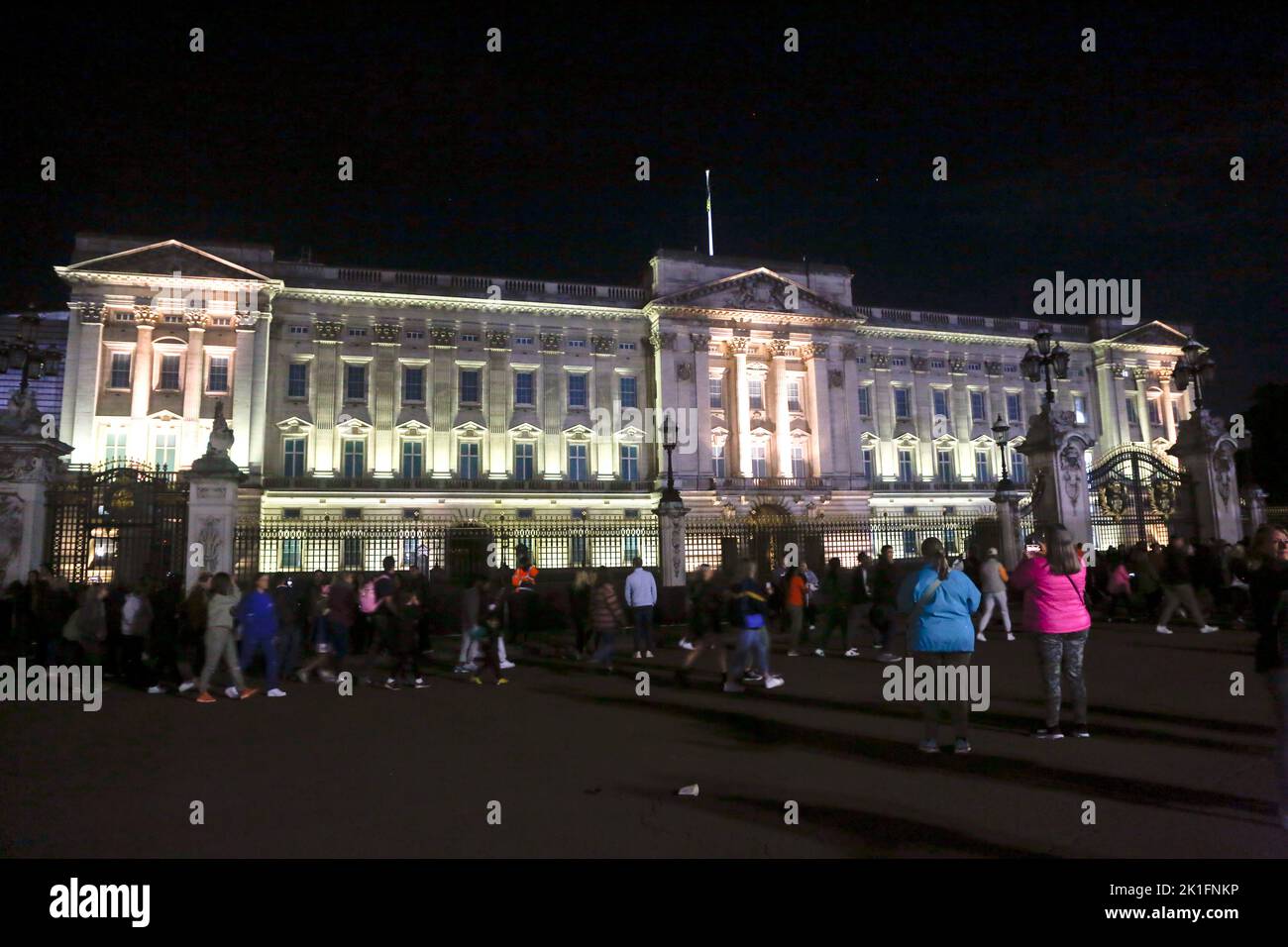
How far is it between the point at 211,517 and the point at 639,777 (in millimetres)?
12415

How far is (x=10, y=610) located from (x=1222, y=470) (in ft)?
77.7

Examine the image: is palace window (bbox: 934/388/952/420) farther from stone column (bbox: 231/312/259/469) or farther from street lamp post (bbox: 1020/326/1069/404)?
stone column (bbox: 231/312/259/469)

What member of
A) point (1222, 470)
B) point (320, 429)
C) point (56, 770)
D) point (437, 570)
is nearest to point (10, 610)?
point (56, 770)

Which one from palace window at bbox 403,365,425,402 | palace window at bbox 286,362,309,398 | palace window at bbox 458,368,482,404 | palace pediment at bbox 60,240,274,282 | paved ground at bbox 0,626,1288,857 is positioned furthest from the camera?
palace window at bbox 458,368,482,404

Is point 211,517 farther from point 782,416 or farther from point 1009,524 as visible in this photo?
point 782,416

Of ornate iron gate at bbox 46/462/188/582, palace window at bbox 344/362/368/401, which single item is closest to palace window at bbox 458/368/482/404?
palace window at bbox 344/362/368/401

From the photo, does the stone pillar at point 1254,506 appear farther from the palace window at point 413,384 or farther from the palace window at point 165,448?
the palace window at point 165,448

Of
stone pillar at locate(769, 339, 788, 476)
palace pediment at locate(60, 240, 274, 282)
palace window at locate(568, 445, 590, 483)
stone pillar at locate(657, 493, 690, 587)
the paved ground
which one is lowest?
the paved ground

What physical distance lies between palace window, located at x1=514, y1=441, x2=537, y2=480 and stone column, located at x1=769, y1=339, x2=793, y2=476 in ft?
43.7

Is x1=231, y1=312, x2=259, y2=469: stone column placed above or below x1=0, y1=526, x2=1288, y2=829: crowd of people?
above

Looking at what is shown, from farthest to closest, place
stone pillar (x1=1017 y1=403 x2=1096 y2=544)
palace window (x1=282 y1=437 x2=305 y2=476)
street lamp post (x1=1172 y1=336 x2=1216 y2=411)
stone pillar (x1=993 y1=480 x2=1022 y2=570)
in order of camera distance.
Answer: palace window (x1=282 y1=437 x2=305 y2=476)
stone pillar (x1=993 y1=480 x2=1022 y2=570)
street lamp post (x1=1172 y1=336 x2=1216 y2=411)
stone pillar (x1=1017 y1=403 x2=1096 y2=544)

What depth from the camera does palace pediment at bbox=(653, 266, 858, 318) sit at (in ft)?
142

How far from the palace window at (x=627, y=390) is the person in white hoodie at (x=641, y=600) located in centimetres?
3081

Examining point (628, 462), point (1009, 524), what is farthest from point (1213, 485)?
point (628, 462)
